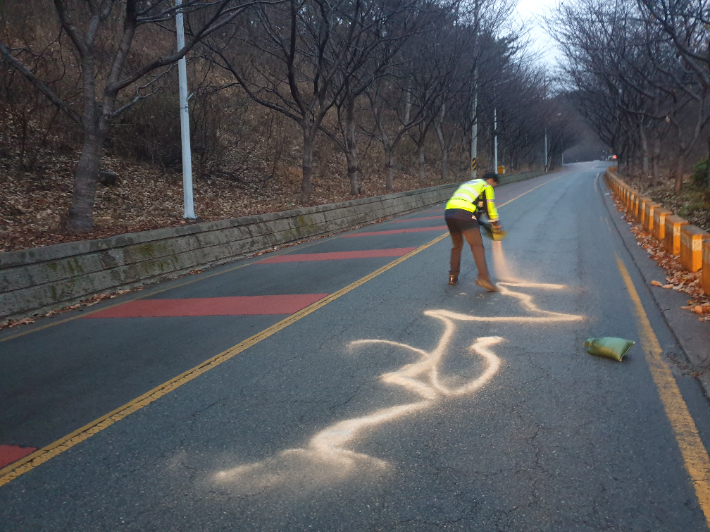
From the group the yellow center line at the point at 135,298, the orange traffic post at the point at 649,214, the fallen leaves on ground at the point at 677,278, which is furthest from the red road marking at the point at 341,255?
the orange traffic post at the point at 649,214

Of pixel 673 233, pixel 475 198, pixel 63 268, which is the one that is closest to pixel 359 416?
pixel 475 198

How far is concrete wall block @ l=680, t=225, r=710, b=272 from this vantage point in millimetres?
7953

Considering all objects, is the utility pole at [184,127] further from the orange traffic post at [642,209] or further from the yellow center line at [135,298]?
the orange traffic post at [642,209]

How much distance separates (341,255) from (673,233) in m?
6.26

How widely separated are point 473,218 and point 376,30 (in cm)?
1438

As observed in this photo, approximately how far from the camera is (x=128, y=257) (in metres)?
9.80

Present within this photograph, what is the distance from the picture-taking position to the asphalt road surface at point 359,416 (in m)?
3.05

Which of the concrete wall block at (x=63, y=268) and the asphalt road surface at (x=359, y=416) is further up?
the concrete wall block at (x=63, y=268)

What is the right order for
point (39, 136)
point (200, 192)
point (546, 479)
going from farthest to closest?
1. point (200, 192)
2. point (39, 136)
3. point (546, 479)

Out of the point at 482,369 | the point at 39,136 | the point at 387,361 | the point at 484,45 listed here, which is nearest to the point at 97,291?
the point at 387,361

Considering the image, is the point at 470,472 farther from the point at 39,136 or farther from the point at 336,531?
the point at 39,136

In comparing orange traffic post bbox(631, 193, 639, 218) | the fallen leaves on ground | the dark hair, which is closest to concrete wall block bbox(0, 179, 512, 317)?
the dark hair

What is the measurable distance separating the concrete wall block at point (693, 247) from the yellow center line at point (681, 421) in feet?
8.65

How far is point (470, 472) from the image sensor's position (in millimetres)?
3340
